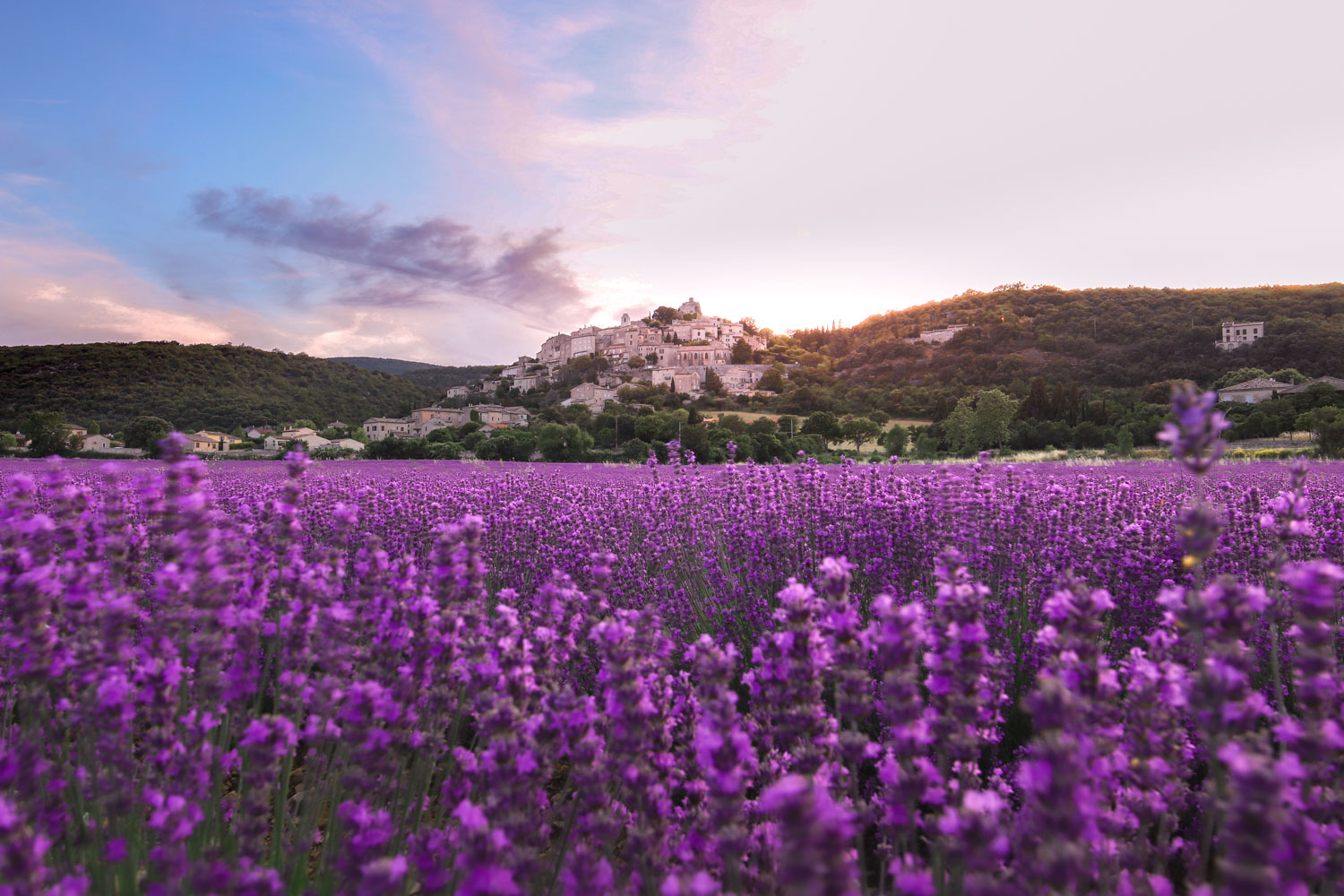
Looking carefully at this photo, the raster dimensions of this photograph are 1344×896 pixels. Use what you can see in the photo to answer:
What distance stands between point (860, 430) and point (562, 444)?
2422 centimetres

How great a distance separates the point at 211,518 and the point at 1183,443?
2423mm

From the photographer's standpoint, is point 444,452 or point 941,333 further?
point 941,333

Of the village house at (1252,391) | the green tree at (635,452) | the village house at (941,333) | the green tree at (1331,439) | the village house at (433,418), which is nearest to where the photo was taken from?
the green tree at (1331,439)

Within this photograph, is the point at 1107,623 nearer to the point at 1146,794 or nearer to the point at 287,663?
the point at 1146,794

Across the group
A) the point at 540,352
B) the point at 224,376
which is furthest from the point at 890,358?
the point at 224,376

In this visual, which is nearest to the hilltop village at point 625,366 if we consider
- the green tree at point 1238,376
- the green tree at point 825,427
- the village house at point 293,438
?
the village house at point 293,438

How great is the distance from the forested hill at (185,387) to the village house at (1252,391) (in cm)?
8622

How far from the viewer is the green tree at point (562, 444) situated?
2950 cm

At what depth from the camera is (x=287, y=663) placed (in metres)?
1.79

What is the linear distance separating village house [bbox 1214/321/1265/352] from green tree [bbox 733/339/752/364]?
7136 cm

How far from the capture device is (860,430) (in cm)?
4525

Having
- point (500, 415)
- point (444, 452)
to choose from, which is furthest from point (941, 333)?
point (444, 452)

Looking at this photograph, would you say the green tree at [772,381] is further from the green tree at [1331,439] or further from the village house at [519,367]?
the green tree at [1331,439]

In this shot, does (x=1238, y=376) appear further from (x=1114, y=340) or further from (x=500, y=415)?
(x=500, y=415)
